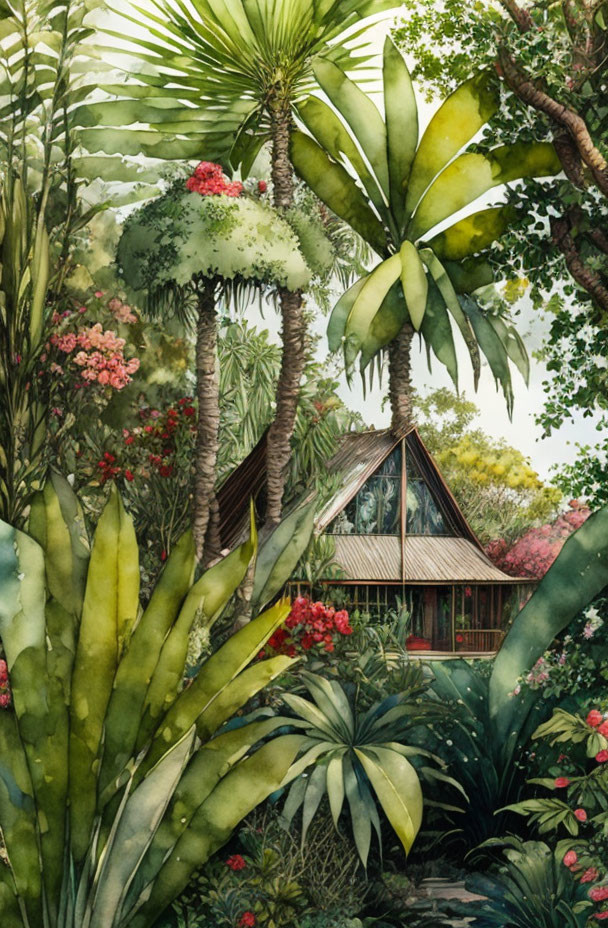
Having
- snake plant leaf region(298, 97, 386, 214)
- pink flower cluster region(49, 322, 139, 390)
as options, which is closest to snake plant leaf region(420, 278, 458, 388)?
snake plant leaf region(298, 97, 386, 214)

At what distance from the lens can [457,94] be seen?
14.3 ft

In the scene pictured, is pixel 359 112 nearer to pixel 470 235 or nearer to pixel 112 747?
pixel 470 235

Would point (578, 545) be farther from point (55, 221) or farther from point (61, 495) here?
point (55, 221)

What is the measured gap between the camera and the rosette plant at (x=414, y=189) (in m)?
4.28

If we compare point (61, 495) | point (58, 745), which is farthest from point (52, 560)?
point (58, 745)

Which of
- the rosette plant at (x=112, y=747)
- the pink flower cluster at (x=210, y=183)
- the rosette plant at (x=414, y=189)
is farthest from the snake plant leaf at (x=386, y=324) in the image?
the rosette plant at (x=112, y=747)

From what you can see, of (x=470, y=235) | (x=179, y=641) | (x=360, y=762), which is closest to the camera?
(x=179, y=641)

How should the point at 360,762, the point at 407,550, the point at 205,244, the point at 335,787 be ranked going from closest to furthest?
the point at 335,787 → the point at 360,762 → the point at 407,550 → the point at 205,244

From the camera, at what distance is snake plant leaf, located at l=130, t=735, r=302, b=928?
3.41 meters

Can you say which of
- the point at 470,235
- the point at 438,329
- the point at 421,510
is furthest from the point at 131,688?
the point at 470,235

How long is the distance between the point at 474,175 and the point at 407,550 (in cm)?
165

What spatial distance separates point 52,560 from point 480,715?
181cm

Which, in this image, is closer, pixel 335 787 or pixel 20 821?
pixel 20 821

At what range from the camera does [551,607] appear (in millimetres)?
4098
